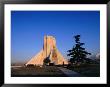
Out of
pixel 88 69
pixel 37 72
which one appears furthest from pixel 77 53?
pixel 37 72

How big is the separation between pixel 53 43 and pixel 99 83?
25 cm

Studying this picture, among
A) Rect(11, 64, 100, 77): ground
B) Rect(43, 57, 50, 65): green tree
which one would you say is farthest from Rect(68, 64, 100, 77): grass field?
Rect(43, 57, 50, 65): green tree

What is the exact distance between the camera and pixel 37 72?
5.76 ft

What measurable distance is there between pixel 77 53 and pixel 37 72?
Answer: 187 millimetres

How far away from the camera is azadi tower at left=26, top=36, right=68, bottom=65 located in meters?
1.75

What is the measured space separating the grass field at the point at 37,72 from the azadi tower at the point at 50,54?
0.08 feet

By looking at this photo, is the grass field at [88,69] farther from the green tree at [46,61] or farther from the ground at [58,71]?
the green tree at [46,61]

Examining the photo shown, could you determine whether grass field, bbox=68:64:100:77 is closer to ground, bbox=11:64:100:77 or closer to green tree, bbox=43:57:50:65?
ground, bbox=11:64:100:77

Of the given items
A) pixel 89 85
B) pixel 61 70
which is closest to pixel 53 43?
pixel 61 70

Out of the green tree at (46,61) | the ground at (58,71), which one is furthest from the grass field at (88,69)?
the green tree at (46,61)

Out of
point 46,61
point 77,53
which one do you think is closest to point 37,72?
point 46,61

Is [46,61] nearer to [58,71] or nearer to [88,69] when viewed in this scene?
[58,71]

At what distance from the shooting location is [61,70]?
1757 mm

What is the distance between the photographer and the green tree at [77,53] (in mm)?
1758
